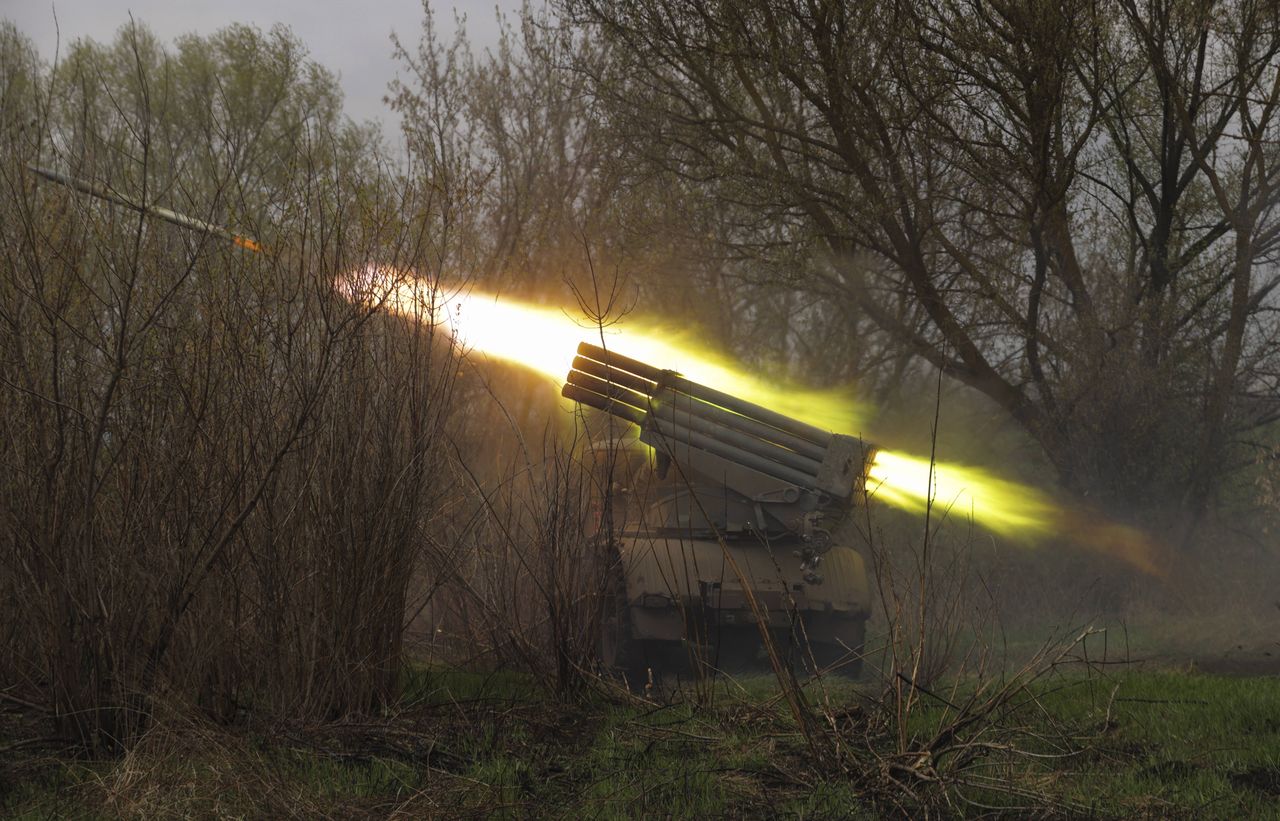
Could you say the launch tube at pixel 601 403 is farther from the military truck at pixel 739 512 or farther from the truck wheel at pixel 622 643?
the truck wheel at pixel 622 643

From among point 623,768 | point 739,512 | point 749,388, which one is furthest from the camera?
point 749,388

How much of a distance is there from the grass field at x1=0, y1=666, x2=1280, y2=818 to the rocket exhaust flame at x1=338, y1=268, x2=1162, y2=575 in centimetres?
225

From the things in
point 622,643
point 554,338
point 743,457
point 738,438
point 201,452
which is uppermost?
point 554,338

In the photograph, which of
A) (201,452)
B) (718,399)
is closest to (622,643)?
(718,399)

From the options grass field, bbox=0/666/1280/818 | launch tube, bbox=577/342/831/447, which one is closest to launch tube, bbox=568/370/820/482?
launch tube, bbox=577/342/831/447

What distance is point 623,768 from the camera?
5.97 m

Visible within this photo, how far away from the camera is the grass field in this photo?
208 inches

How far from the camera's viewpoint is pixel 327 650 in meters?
6.30

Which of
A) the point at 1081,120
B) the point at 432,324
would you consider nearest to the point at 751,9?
the point at 1081,120

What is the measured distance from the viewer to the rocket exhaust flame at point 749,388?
668 centimetres

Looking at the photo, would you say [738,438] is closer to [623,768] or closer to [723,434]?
[723,434]

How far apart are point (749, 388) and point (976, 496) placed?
4.49 m

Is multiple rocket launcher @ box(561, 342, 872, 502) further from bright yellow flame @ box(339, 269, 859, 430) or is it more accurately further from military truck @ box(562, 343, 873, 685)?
bright yellow flame @ box(339, 269, 859, 430)

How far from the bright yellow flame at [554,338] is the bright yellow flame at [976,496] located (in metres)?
2.18
